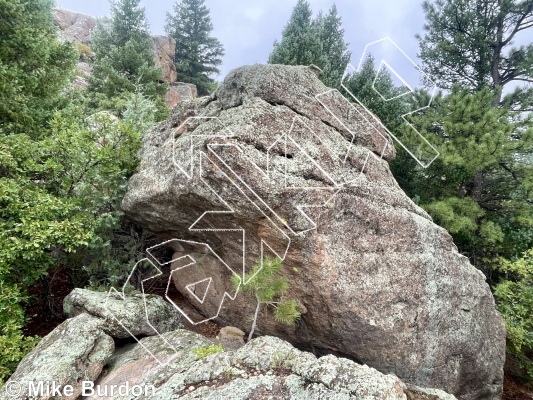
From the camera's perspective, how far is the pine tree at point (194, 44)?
26.8 m

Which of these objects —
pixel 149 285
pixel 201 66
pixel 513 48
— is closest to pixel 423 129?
pixel 513 48

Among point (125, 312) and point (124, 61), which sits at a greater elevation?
point (124, 61)

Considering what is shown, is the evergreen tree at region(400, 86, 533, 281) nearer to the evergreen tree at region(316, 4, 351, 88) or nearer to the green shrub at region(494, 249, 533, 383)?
the green shrub at region(494, 249, 533, 383)

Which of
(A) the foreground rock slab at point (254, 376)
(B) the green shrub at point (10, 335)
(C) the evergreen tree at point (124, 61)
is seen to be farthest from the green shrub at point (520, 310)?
(C) the evergreen tree at point (124, 61)

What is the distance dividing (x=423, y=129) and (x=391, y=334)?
22.8ft

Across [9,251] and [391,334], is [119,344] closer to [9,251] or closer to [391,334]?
[9,251]

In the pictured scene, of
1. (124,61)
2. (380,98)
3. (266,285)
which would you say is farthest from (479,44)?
(124,61)

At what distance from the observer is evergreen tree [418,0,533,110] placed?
11.3m

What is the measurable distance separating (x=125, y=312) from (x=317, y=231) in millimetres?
2951

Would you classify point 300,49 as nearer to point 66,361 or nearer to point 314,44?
point 314,44

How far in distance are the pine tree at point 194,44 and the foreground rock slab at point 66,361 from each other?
24.8m

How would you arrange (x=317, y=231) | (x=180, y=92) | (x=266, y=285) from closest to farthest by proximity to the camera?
(x=266, y=285)
(x=317, y=231)
(x=180, y=92)

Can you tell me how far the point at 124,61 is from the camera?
18.1 metres

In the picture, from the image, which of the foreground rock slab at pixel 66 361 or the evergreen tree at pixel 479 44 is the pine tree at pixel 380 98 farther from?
the foreground rock slab at pixel 66 361
